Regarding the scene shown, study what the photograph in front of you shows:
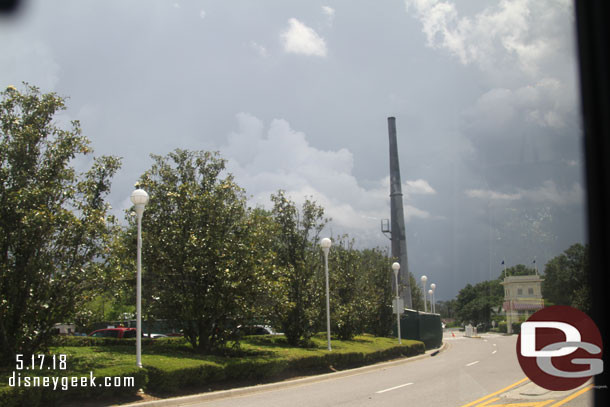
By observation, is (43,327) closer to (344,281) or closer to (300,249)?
(300,249)

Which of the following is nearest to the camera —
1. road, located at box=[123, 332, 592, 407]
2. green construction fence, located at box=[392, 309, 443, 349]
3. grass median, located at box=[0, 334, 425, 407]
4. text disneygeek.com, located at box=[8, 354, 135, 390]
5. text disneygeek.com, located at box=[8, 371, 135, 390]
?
text disneygeek.com, located at box=[8, 371, 135, 390]

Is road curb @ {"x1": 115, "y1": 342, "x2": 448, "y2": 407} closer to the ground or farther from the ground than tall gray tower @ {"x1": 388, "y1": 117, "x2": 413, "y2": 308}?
closer to the ground

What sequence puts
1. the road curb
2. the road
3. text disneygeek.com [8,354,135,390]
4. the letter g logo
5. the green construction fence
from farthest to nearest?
the green construction fence, the road curb, the letter g logo, the road, text disneygeek.com [8,354,135,390]

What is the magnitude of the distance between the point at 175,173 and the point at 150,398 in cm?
928

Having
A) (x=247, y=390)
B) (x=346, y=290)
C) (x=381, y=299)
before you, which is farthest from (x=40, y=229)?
(x=381, y=299)

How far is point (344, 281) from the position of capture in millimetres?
30031

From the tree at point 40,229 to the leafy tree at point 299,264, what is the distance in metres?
10.1

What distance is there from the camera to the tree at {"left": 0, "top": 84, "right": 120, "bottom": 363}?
492 inches

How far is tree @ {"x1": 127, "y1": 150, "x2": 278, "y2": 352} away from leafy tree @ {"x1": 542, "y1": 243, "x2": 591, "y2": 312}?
27.9 ft

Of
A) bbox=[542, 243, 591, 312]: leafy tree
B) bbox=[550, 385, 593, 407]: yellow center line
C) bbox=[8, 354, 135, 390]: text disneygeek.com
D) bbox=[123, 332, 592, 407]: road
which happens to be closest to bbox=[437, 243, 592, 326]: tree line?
bbox=[542, 243, 591, 312]: leafy tree

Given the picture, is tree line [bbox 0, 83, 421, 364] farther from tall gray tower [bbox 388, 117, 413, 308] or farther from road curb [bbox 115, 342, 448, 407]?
tall gray tower [bbox 388, 117, 413, 308]

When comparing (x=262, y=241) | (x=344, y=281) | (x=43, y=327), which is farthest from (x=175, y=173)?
(x=344, y=281)

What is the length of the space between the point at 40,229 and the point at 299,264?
1280 cm

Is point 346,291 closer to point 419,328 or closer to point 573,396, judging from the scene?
point 419,328
